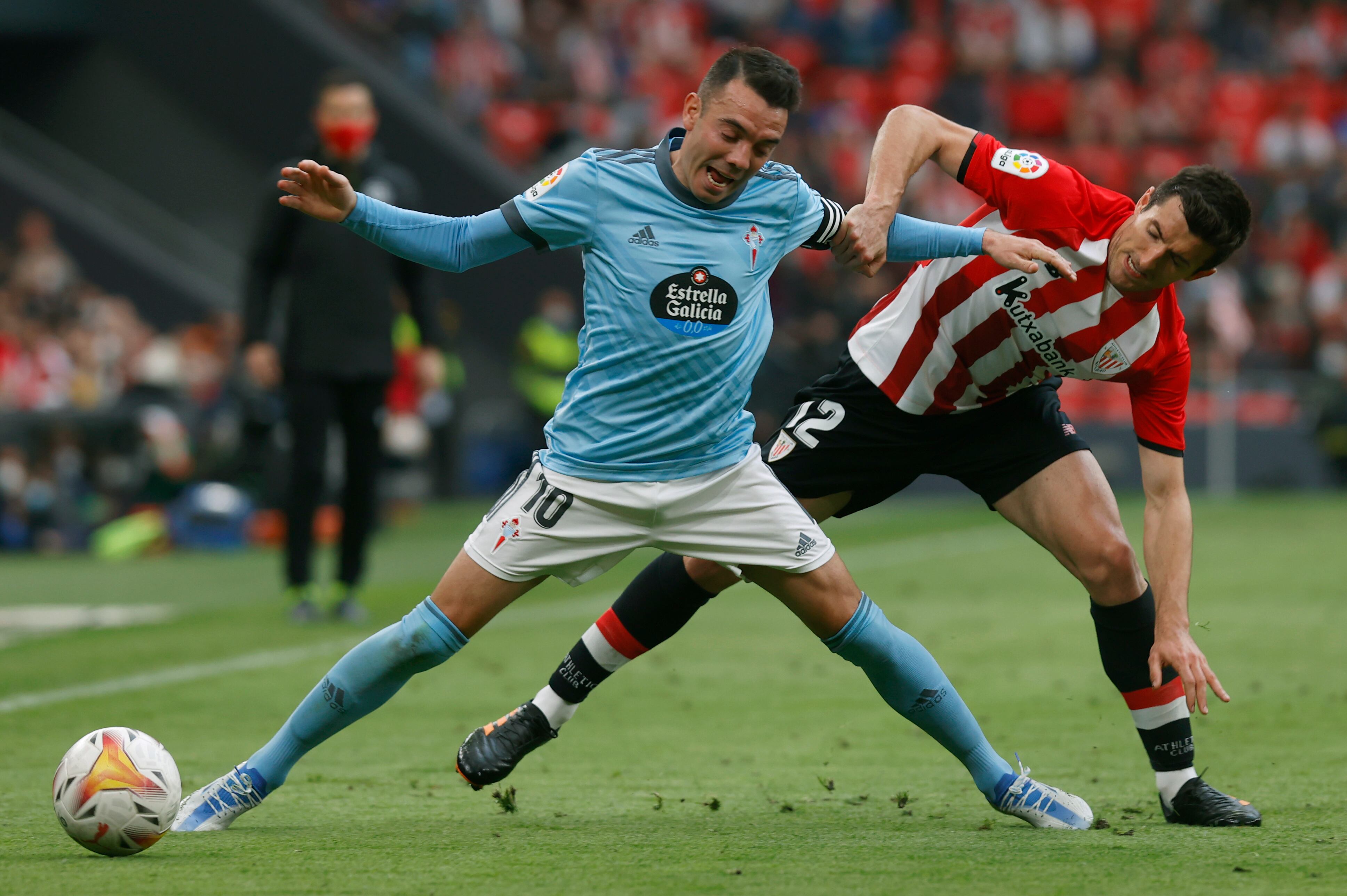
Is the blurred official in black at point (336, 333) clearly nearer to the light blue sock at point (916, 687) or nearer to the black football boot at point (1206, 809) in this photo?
the light blue sock at point (916, 687)

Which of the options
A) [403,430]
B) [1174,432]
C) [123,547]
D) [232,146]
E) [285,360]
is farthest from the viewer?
[232,146]

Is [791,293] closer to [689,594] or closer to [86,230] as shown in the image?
[86,230]

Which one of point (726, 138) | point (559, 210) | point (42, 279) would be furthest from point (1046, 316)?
point (42, 279)

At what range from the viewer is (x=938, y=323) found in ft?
16.1

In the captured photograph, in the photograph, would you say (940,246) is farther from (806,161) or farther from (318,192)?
(806,161)

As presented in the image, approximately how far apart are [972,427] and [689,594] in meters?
0.99

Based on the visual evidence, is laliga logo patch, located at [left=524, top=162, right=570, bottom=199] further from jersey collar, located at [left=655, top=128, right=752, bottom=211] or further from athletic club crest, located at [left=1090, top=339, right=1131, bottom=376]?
athletic club crest, located at [left=1090, top=339, right=1131, bottom=376]

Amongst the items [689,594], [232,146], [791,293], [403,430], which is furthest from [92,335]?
[689,594]

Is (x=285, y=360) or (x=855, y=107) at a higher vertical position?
(x=855, y=107)

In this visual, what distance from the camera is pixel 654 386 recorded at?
13.9 feet

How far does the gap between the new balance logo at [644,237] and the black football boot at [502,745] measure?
56.6 inches

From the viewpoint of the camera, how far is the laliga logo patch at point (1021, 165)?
15.3ft

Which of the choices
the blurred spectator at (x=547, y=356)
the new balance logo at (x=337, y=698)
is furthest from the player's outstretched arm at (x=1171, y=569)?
the blurred spectator at (x=547, y=356)

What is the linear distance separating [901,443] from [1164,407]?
783mm
